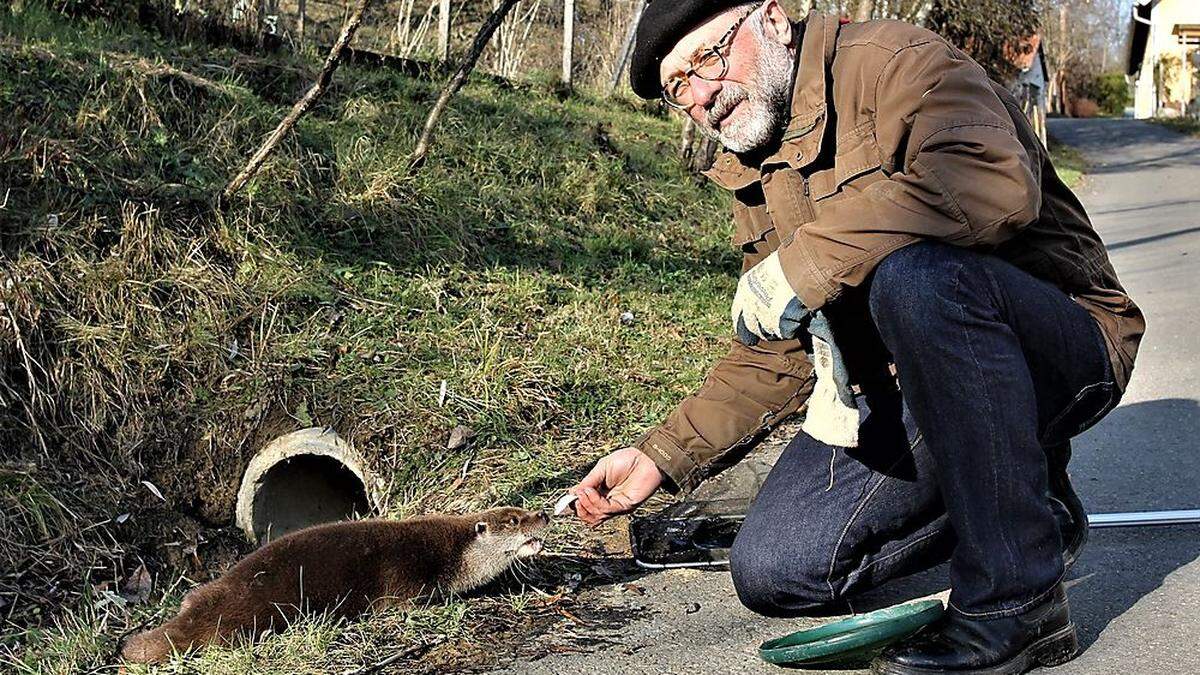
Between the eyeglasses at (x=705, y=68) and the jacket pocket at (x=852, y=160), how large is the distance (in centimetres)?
40

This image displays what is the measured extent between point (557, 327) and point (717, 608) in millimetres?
3322

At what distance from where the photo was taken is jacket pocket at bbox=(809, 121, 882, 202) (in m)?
3.04

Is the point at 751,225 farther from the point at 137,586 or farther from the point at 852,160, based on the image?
the point at 137,586

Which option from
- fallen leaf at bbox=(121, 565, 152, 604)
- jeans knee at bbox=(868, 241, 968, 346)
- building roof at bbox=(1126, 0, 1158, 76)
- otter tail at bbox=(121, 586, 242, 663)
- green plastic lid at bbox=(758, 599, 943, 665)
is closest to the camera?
jeans knee at bbox=(868, 241, 968, 346)

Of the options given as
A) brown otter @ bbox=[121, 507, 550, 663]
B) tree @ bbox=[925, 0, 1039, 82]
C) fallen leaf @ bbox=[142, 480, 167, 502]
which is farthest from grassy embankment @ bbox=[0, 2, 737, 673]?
tree @ bbox=[925, 0, 1039, 82]

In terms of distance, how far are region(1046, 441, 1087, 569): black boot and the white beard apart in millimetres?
1310

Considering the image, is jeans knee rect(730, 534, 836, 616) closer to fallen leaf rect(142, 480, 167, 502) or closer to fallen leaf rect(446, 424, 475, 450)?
fallen leaf rect(446, 424, 475, 450)

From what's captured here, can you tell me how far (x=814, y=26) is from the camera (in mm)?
3219

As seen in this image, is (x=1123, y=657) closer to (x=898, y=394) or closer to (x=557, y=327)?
(x=898, y=394)

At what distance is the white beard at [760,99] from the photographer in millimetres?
3172

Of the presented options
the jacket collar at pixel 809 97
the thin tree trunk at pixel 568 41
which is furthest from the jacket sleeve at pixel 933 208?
the thin tree trunk at pixel 568 41

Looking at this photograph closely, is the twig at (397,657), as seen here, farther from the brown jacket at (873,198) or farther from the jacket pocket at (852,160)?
the jacket pocket at (852,160)

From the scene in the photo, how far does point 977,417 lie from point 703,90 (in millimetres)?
1218

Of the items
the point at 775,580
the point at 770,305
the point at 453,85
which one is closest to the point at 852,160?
the point at 770,305
